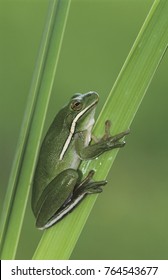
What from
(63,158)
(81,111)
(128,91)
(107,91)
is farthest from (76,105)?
(107,91)

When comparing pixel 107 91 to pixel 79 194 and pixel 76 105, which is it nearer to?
pixel 76 105

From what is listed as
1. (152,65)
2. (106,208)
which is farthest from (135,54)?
(106,208)

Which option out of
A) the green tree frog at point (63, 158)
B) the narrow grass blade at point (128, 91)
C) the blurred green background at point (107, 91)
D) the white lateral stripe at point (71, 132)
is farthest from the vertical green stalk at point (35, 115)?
the blurred green background at point (107, 91)

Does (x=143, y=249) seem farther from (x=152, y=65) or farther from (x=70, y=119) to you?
(x=152, y=65)

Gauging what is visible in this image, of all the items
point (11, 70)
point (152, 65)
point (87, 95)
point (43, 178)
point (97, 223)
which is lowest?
point (97, 223)

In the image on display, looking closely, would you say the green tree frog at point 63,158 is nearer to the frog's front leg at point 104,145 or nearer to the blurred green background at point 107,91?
the frog's front leg at point 104,145
